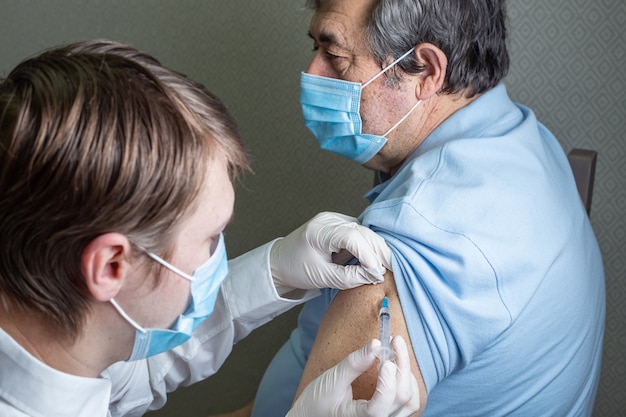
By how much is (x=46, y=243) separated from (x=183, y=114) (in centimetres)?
23

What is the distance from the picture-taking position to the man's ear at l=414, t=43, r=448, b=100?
1.45 m

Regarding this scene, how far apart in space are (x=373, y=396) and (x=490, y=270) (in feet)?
0.96

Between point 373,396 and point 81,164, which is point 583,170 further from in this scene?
point 81,164

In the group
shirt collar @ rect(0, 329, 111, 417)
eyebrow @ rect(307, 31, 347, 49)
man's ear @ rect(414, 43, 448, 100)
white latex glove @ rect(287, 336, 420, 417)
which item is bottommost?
white latex glove @ rect(287, 336, 420, 417)

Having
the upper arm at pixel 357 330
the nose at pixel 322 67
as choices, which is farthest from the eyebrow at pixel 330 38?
the upper arm at pixel 357 330

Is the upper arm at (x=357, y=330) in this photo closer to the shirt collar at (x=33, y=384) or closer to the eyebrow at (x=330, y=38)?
the shirt collar at (x=33, y=384)

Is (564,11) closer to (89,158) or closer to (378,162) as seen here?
(378,162)

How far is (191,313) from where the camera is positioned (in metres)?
1.09

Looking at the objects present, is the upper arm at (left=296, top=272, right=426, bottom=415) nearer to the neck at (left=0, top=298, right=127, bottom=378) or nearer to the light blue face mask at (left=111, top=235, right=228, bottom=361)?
the light blue face mask at (left=111, top=235, right=228, bottom=361)

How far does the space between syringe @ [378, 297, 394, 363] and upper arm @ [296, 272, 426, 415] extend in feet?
0.08

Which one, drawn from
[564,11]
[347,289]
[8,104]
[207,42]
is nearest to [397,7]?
[347,289]

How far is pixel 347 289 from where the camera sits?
129 cm

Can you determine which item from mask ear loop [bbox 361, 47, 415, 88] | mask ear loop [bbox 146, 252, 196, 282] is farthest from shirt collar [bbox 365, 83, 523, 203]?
mask ear loop [bbox 146, 252, 196, 282]

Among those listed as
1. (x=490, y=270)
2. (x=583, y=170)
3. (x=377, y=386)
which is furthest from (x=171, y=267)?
(x=583, y=170)
